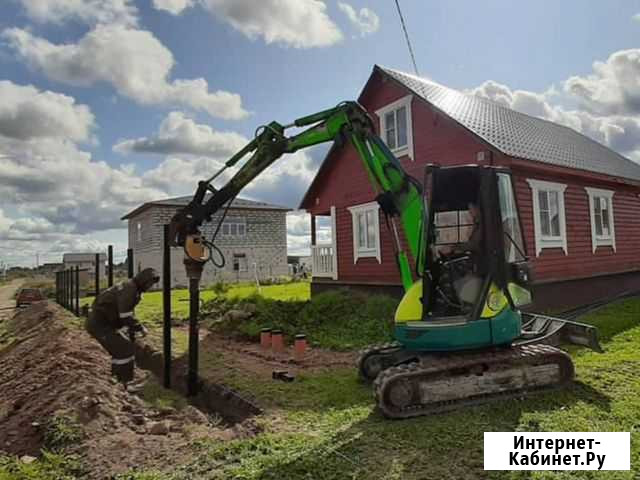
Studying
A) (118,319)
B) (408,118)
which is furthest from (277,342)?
(408,118)

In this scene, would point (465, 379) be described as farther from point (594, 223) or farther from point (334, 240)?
point (334, 240)

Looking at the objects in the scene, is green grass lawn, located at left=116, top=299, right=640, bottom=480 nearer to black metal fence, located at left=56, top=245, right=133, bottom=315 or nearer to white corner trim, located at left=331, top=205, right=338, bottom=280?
white corner trim, located at left=331, top=205, right=338, bottom=280

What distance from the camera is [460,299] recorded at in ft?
16.4

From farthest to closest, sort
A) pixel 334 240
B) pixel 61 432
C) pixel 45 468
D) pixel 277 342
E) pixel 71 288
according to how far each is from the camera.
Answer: pixel 71 288
pixel 334 240
pixel 277 342
pixel 61 432
pixel 45 468

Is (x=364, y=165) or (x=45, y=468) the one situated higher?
(x=364, y=165)

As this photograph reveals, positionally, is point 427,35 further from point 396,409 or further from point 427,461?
point 427,461

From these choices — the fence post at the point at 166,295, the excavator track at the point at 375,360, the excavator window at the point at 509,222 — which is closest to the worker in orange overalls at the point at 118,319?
the fence post at the point at 166,295

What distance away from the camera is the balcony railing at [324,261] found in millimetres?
15613

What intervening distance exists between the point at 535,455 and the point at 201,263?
184 inches

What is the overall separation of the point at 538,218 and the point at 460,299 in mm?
7584

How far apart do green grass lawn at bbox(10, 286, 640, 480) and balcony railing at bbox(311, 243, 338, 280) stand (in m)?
9.54

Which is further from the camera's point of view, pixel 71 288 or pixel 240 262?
pixel 240 262

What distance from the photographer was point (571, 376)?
508cm

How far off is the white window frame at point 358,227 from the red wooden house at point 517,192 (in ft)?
0.10
